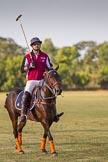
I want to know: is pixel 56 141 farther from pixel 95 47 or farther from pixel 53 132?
pixel 95 47

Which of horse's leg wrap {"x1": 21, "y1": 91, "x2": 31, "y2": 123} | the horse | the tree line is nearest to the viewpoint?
the horse

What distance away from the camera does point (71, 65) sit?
118 metres

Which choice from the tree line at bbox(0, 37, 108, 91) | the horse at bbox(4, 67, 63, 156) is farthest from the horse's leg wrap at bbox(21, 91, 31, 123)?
the tree line at bbox(0, 37, 108, 91)

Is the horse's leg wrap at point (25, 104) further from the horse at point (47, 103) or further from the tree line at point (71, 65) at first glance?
the tree line at point (71, 65)

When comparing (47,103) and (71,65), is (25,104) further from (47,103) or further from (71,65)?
(71,65)

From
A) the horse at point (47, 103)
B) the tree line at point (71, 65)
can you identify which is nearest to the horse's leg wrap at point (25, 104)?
the horse at point (47, 103)

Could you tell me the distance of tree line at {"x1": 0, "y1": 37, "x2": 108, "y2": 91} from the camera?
104 meters

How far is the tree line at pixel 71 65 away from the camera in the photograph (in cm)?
10369

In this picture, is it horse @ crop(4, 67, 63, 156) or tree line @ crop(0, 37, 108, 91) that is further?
tree line @ crop(0, 37, 108, 91)

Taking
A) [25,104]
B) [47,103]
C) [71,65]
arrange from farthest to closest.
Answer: [71,65], [25,104], [47,103]

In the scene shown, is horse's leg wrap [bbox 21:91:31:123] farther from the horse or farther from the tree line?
the tree line

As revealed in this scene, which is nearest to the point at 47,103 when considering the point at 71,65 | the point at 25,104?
the point at 25,104

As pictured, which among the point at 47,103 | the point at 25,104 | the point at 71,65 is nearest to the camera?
the point at 47,103

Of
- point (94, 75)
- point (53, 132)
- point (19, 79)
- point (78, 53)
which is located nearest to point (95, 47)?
point (78, 53)
